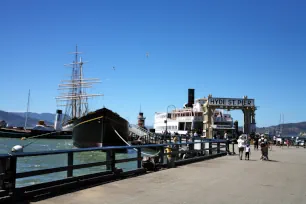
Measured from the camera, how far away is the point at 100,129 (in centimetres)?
3941

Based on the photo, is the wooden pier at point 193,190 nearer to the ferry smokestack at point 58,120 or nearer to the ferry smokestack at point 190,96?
the ferry smokestack at point 190,96

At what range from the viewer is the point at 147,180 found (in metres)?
11.2

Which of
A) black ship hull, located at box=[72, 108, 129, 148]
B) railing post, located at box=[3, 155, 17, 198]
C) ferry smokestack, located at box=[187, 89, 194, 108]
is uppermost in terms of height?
ferry smokestack, located at box=[187, 89, 194, 108]

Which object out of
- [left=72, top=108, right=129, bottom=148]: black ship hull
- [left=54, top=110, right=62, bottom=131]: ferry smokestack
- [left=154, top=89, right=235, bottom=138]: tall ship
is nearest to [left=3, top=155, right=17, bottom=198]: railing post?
[left=72, top=108, right=129, bottom=148]: black ship hull

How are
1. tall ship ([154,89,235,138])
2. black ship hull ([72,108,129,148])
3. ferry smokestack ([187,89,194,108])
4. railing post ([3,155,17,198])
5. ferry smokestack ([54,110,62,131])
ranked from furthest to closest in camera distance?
ferry smokestack ([54,110,62,131]) → ferry smokestack ([187,89,194,108]) → tall ship ([154,89,235,138]) → black ship hull ([72,108,129,148]) → railing post ([3,155,17,198])

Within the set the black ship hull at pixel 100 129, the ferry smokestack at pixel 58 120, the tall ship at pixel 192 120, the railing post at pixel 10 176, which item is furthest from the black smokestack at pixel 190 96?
the railing post at pixel 10 176

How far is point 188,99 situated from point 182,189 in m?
77.6

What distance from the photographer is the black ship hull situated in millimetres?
39312

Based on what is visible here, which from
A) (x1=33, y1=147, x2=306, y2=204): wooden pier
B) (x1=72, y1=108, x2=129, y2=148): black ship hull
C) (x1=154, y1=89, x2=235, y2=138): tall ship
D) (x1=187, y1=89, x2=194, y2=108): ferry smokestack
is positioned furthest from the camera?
(x1=187, y1=89, x2=194, y2=108): ferry smokestack

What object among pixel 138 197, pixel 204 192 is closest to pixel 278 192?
pixel 204 192

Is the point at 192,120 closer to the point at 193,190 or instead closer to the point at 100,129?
the point at 100,129

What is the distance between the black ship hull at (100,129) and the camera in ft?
129

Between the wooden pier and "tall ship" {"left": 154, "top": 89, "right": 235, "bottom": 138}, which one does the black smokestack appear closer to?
"tall ship" {"left": 154, "top": 89, "right": 235, "bottom": 138}

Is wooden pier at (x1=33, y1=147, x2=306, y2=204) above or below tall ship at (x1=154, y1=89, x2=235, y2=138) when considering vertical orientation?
below
